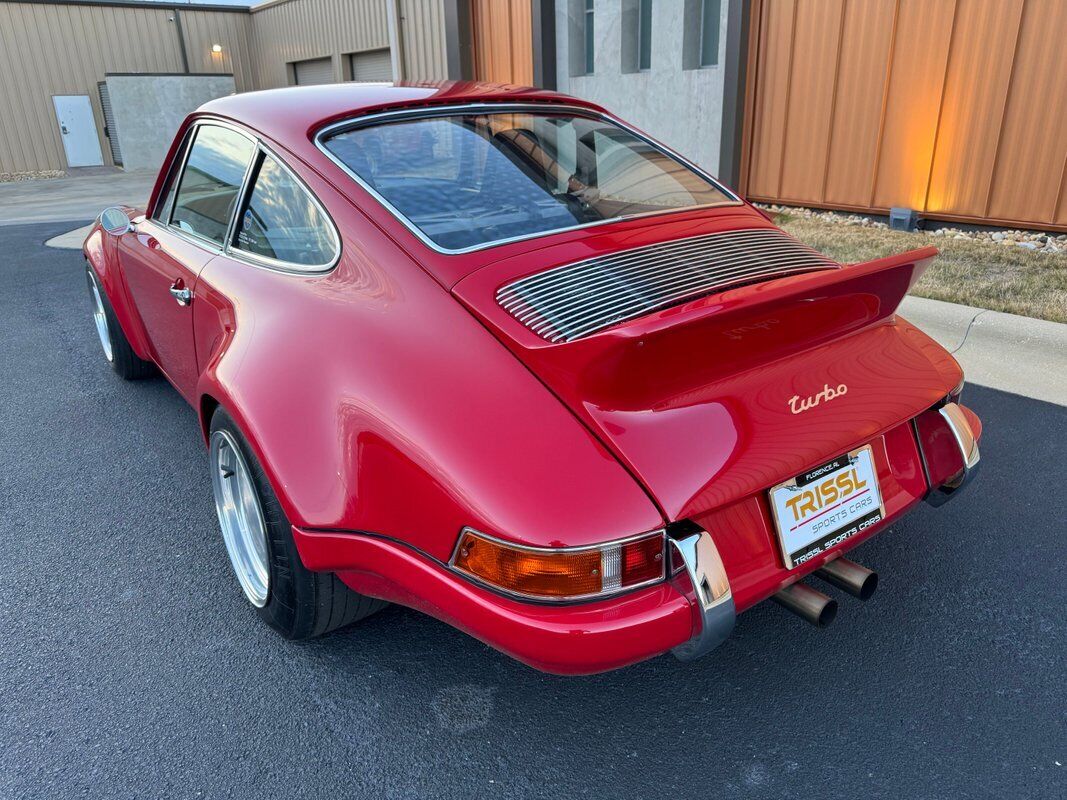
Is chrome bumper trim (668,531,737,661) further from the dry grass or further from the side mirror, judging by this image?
the dry grass

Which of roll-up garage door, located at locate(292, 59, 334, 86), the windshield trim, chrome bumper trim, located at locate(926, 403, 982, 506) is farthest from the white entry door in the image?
chrome bumper trim, located at locate(926, 403, 982, 506)

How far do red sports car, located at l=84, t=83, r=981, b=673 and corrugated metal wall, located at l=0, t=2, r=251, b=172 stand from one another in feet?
75.3

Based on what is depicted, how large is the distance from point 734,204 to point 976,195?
574 cm

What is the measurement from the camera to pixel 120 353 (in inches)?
165

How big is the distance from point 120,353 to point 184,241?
5.39ft

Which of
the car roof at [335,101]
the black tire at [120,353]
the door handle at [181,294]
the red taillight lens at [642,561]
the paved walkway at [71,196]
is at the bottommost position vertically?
the paved walkway at [71,196]

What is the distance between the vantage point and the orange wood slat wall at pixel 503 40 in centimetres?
1145

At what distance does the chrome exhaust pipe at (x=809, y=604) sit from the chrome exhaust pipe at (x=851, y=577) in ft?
0.34

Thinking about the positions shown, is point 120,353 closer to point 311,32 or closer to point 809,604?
point 809,604

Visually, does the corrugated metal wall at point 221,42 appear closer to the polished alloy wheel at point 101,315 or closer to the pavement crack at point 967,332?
the polished alloy wheel at point 101,315

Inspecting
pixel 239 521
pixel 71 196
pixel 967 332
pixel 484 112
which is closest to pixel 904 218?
pixel 967 332

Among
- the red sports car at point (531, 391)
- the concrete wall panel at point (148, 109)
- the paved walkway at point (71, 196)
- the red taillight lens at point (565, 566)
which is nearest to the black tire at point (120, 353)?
the red sports car at point (531, 391)

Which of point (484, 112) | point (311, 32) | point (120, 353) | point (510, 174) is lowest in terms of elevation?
point (120, 353)

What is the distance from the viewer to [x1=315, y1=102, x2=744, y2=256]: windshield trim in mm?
→ 2066
